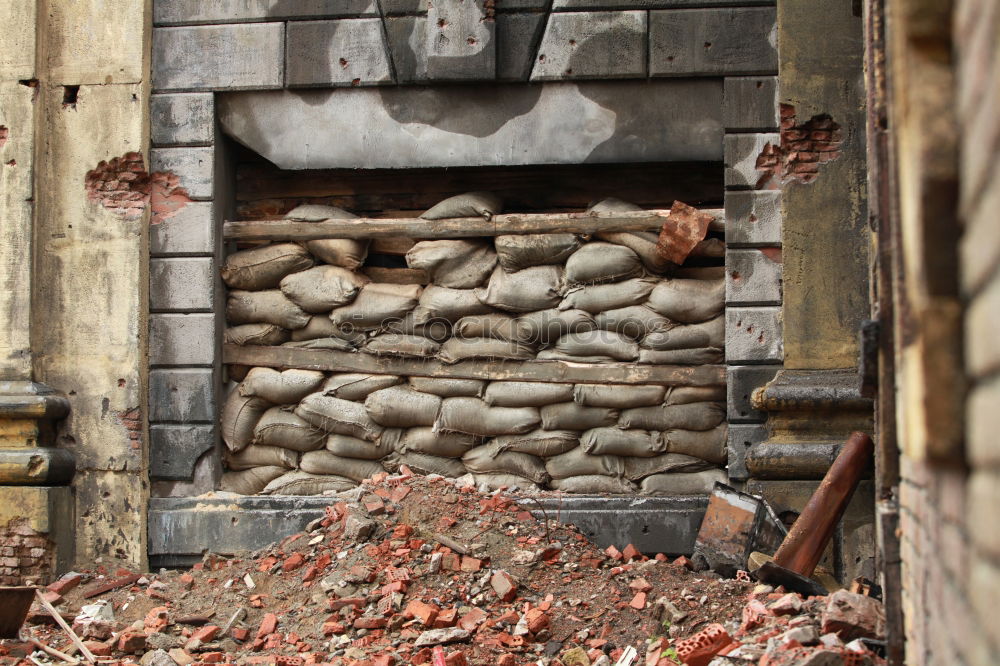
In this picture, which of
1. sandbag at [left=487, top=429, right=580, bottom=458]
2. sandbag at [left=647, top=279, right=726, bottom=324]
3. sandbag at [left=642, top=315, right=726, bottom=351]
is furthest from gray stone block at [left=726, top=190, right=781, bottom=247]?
sandbag at [left=487, top=429, right=580, bottom=458]

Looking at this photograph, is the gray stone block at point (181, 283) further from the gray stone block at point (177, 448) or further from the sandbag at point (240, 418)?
the gray stone block at point (177, 448)

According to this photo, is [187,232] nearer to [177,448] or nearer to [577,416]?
[177,448]

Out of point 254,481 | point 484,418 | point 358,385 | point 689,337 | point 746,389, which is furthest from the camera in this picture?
point 254,481

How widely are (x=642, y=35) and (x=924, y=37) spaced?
3.86 meters

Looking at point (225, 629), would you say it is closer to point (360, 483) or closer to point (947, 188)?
point (360, 483)

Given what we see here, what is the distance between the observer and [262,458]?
Answer: 223 inches

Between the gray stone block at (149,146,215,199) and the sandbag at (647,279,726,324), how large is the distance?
2665mm

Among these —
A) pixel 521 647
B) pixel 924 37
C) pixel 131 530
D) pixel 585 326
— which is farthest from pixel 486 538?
pixel 924 37

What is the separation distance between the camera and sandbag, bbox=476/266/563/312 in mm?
5395

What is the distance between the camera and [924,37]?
1669 mm

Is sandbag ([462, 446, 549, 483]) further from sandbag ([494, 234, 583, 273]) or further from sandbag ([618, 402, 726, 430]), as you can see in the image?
sandbag ([494, 234, 583, 273])

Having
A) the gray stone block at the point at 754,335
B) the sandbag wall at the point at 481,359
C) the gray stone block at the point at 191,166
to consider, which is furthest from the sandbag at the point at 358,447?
the gray stone block at the point at 754,335

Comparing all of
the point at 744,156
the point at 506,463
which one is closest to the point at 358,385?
the point at 506,463

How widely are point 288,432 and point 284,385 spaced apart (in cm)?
28
